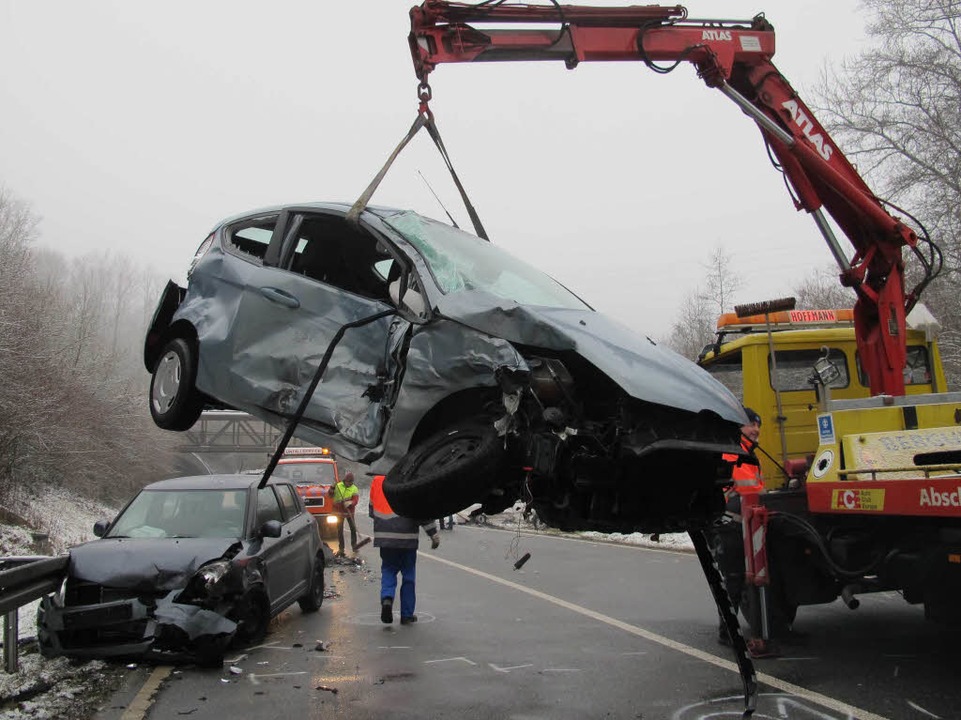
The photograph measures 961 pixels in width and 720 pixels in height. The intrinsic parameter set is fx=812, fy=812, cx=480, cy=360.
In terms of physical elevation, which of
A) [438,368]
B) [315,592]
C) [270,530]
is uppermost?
[438,368]

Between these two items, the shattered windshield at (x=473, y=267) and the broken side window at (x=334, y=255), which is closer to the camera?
the shattered windshield at (x=473, y=267)

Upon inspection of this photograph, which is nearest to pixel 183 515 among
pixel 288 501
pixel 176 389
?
pixel 288 501

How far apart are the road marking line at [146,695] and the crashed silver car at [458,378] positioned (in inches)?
79.4

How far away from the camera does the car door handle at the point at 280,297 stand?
4.68 metres

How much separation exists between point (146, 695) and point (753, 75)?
768 cm

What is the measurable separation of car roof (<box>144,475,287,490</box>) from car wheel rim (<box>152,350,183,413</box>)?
2.49m

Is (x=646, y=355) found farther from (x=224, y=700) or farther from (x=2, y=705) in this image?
(x=2, y=705)

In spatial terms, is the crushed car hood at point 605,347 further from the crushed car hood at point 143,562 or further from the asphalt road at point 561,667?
the crushed car hood at point 143,562

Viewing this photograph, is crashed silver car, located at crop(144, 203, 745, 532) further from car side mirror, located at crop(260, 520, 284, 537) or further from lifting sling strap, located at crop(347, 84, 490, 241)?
car side mirror, located at crop(260, 520, 284, 537)

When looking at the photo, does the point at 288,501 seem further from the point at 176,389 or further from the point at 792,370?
the point at 792,370

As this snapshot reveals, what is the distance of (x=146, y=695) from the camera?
5.54 m

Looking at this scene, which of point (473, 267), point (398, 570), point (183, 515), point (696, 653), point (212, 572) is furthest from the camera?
point (398, 570)

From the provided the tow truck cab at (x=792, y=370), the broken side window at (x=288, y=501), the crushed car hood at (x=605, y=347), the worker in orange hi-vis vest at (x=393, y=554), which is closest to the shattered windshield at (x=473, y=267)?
the crushed car hood at (x=605, y=347)

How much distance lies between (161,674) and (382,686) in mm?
1772
